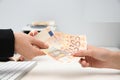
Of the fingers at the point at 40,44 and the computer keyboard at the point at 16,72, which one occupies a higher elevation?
the fingers at the point at 40,44

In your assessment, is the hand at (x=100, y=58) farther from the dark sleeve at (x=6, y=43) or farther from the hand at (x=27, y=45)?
the dark sleeve at (x=6, y=43)

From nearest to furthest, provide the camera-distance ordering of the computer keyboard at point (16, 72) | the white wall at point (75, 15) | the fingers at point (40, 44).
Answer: the computer keyboard at point (16, 72) → the fingers at point (40, 44) → the white wall at point (75, 15)

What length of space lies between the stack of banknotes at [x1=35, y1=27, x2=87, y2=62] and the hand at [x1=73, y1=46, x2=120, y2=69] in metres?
0.04

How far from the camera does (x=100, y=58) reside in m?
0.93

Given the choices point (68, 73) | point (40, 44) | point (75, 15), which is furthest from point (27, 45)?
point (75, 15)

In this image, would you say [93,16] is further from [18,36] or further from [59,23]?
[18,36]

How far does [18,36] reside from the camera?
874 millimetres

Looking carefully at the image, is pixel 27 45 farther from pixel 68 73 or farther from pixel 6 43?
pixel 68 73

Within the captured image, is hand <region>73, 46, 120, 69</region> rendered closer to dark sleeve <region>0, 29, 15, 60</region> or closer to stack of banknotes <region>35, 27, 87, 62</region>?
stack of banknotes <region>35, 27, 87, 62</region>

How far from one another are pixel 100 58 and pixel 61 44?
170 millimetres

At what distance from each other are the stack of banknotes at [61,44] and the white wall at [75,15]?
2.75 ft

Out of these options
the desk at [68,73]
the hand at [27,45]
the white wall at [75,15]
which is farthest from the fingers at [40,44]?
the white wall at [75,15]

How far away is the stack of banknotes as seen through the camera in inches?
34.5

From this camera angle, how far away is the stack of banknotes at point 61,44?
2.88 ft
